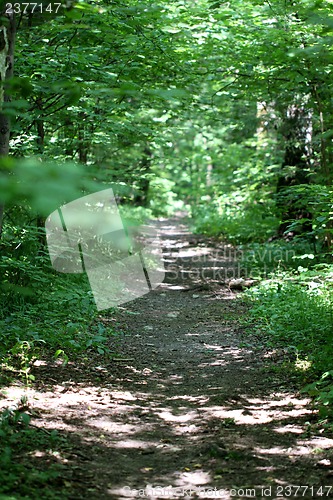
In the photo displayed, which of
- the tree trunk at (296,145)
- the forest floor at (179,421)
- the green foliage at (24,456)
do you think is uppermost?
the tree trunk at (296,145)

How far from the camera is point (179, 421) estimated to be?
451cm

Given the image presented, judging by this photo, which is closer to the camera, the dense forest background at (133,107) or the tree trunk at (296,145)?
the dense forest background at (133,107)

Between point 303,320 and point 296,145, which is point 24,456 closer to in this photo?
point 303,320

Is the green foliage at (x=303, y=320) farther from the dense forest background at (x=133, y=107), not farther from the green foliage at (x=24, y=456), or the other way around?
the green foliage at (x=24, y=456)

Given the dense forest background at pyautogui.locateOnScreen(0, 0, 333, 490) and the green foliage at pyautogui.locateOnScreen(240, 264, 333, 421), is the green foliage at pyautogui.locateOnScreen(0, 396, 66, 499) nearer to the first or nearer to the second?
the dense forest background at pyautogui.locateOnScreen(0, 0, 333, 490)

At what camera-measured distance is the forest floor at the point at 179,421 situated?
3457 mm

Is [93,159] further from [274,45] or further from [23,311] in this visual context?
[23,311]

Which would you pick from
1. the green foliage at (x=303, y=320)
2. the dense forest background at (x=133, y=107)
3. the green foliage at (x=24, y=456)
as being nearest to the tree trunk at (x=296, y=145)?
the dense forest background at (x=133, y=107)

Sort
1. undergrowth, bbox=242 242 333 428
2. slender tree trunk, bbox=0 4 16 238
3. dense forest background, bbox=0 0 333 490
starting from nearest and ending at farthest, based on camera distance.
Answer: slender tree trunk, bbox=0 4 16 238 → dense forest background, bbox=0 0 333 490 → undergrowth, bbox=242 242 333 428

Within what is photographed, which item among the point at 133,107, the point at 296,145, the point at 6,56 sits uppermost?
the point at 133,107

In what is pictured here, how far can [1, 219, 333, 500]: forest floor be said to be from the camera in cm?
346

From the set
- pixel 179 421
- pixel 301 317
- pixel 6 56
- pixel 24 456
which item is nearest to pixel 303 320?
pixel 301 317

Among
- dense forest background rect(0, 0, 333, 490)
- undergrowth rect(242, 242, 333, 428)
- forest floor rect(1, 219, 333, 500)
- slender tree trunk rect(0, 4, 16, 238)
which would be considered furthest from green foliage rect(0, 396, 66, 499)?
undergrowth rect(242, 242, 333, 428)

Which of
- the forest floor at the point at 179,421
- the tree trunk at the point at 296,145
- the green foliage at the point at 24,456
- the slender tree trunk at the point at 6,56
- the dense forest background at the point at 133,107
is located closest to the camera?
the green foliage at the point at 24,456
